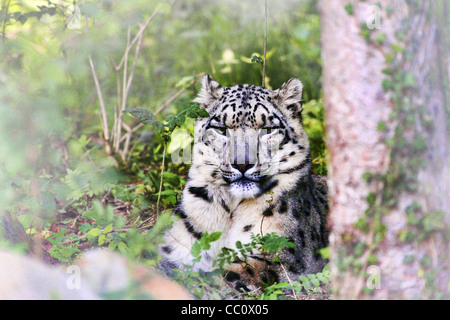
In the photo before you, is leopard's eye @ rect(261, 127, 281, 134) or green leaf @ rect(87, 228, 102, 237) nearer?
leopard's eye @ rect(261, 127, 281, 134)

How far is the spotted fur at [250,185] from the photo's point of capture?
496 centimetres

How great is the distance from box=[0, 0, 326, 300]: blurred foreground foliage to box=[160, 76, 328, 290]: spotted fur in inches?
16.3

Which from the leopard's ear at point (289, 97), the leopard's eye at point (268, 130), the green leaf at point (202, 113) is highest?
the leopard's ear at point (289, 97)

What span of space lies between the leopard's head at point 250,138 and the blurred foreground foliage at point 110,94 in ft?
1.19

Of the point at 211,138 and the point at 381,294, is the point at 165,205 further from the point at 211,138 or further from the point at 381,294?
the point at 381,294

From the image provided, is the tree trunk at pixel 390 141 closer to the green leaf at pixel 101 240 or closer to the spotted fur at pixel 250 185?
the spotted fur at pixel 250 185

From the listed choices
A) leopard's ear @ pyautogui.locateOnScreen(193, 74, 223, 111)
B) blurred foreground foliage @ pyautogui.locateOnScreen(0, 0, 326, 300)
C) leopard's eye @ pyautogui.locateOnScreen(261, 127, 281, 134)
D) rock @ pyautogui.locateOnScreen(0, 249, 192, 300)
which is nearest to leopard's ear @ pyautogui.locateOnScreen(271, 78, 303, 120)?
leopard's eye @ pyautogui.locateOnScreen(261, 127, 281, 134)

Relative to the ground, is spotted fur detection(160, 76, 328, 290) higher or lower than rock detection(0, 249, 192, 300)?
higher

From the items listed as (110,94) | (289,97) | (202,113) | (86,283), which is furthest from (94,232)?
(110,94)

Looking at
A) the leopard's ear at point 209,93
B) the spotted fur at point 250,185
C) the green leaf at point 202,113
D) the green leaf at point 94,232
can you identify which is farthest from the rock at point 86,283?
the leopard's ear at point 209,93

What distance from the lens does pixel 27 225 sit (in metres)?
5.87

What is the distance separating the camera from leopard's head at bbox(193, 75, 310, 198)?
4.95 m

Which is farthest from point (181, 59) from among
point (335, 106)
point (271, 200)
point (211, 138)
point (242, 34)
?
point (335, 106)

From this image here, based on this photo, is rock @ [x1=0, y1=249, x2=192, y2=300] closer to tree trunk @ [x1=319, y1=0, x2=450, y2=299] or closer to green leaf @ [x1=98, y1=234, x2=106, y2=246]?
green leaf @ [x1=98, y1=234, x2=106, y2=246]
